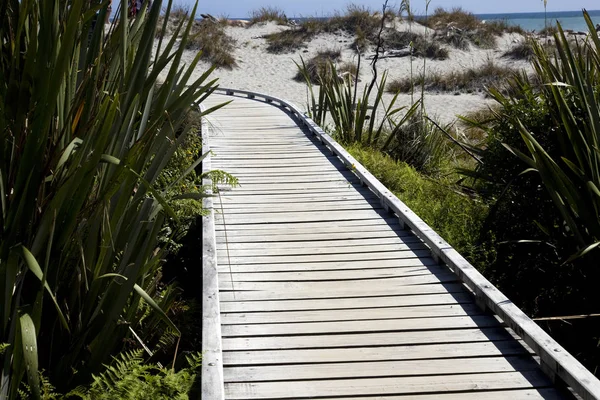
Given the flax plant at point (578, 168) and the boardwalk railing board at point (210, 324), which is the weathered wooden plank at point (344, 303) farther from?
the flax plant at point (578, 168)

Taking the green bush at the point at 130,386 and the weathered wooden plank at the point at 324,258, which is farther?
the weathered wooden plank at the point at 324,258

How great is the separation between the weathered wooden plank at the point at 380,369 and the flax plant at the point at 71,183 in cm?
70

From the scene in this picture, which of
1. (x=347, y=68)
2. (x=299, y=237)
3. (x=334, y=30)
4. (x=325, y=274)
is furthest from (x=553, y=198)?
(x=334, y=30)

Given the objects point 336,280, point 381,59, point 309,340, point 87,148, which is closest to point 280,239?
point 336,280

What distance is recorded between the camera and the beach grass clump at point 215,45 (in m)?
25.1

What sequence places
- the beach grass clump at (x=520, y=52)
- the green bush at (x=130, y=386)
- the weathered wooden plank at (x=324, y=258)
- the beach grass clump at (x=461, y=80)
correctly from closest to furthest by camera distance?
the green bush at (x=130, y=386) < the weathered wooden plank at (x=324, y=258) < the beach grass clump at (x=461, y=80) < the beach grass clump at (x=520, y=52)

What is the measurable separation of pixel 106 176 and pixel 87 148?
0.60ft

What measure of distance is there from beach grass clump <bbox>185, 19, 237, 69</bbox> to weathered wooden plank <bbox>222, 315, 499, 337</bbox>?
2080cm

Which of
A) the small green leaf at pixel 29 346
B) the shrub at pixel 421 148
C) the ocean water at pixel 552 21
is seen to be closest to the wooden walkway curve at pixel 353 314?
the small green leaf at pixel 29 346

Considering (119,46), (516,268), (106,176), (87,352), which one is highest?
(119,46)

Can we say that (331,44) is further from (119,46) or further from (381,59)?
(119,46)

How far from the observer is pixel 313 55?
2628cm

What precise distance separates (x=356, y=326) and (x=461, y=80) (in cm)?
2023

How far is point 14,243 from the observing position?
2557 millimetres
